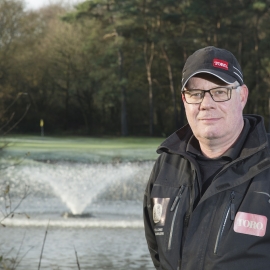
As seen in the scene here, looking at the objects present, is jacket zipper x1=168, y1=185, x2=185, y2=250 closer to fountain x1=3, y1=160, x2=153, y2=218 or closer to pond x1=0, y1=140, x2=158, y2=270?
pond x1=0, y1=140, x2=158, y2=270

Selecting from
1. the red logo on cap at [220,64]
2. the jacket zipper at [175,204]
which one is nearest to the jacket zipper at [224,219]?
the jacket zipper at [175,204]

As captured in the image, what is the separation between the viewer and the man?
2.85 metres

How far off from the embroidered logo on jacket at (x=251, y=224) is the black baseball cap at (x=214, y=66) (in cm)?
53

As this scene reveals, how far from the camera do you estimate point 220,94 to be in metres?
3.07

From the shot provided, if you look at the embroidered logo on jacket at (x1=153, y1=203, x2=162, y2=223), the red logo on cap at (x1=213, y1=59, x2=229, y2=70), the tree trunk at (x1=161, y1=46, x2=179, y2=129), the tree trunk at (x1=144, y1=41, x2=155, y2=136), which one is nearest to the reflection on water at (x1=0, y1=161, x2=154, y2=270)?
the embroidered logo on jacket at (x1=153, y1=203, x2=162, y2=223)

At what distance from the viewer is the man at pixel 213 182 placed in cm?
285

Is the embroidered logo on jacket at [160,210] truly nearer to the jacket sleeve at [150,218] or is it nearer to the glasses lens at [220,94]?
the jacket sleeve at [150,218]

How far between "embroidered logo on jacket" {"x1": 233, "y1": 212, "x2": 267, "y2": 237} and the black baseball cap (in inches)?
20.7

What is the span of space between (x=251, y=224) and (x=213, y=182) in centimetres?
22

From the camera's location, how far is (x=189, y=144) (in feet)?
10.5

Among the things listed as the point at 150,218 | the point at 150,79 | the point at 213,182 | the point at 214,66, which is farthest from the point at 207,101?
the point at 150,79

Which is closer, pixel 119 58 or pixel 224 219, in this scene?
pixel 224 219

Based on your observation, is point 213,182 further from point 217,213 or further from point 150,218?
point 150,218

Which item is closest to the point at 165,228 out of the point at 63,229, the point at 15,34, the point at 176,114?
the point at 63,229
